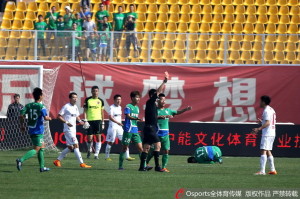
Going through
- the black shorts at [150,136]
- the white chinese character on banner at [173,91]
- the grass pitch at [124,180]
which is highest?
the white chinese character on banner at [173,91]

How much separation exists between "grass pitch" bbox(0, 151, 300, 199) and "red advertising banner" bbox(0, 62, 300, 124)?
656 cm

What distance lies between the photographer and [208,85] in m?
29.7

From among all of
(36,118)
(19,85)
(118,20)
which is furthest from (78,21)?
(36,118)

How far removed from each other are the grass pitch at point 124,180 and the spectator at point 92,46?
7051 mm

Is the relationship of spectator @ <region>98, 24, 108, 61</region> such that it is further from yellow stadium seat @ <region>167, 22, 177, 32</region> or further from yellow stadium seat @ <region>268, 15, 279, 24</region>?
yellow stadium seat @ <region>268, 15, 279, 24</region>

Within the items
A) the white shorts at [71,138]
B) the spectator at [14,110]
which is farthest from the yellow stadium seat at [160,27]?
the white shorts at [71,138]

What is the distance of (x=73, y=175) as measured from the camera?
18.3 meters

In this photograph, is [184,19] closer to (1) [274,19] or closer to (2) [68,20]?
(1) [274,19]

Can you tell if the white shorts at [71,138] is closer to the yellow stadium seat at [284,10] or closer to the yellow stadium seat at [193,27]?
the yellow stadium seat at [193,27]

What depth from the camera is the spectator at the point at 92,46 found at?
2917 centimetres

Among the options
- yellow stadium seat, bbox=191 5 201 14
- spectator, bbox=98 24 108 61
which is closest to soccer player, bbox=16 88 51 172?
spectator, bbox=98 24 108 61

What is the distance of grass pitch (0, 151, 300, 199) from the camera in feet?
49.0

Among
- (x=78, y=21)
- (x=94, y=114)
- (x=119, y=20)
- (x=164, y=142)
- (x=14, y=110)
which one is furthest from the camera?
(x=119, y=20)

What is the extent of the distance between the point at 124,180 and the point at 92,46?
41.4ft
